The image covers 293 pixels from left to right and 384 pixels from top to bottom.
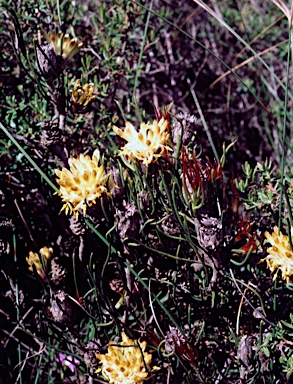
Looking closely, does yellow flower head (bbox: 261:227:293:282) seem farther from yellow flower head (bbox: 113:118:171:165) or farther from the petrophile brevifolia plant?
yellow flower head (bbox: 113:118:171:165)

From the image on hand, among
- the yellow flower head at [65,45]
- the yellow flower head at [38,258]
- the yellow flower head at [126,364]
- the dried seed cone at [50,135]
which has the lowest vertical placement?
the yellow flower head at [126,364]

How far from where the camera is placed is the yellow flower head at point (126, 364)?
88 centimetres

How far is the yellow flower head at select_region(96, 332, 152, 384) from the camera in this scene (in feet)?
2.88

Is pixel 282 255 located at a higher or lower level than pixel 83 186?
lower

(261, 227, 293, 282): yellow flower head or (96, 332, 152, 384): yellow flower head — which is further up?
(261, 227, 293, 282): yellow flower head

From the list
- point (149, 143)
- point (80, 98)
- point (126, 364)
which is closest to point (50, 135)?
point (80, 98)

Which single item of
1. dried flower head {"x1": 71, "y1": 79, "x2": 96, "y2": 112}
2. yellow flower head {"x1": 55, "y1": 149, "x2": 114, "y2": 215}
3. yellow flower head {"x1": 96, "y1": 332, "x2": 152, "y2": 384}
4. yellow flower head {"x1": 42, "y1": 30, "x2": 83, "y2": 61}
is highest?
yellow flower head {"x1": 42, "y1": 30, "x2": 83, "y2": 61}

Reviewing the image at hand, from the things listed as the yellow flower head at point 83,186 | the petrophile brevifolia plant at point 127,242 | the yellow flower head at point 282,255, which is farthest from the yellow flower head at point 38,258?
the yellow flower head at point 282,255

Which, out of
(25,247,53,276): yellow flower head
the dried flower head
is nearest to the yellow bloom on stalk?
the dried flower head

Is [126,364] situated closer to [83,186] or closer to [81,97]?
[83,186]

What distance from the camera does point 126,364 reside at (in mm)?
889

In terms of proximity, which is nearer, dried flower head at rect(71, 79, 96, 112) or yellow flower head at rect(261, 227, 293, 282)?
yellow flower head at rect(261, 227, 293, 282)

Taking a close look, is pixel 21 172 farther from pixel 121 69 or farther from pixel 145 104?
pixel 145 104

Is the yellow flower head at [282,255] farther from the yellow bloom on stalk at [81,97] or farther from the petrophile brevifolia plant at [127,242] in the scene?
the yellow bloom on stalk at [81,97]
